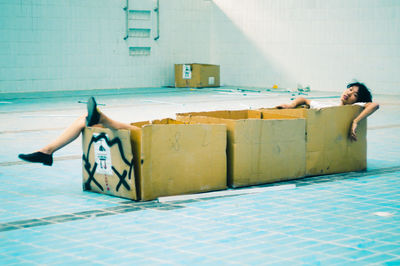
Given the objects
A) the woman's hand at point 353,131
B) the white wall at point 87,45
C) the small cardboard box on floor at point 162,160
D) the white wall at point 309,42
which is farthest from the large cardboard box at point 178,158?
the white wall at point 87,45

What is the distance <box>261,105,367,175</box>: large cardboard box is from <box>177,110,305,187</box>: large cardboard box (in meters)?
0.10

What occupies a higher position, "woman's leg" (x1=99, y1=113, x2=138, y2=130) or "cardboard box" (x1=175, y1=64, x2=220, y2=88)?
"cardboard box" (x1=175, y1=64, x2=220, y2=88)

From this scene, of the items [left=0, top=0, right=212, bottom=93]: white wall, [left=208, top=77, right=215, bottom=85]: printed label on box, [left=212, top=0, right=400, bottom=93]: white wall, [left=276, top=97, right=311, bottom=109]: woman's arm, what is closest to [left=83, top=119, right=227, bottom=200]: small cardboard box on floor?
[left=276, top=97, right=311, bottom=109]: woman's arm

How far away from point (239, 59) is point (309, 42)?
2.46 meters

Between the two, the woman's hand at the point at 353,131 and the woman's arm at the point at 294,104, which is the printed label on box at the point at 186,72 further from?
the woman's hand at the point at 353,131

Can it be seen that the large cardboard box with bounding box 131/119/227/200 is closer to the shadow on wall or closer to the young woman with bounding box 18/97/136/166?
the young woman with bounding box 18/97/136/166

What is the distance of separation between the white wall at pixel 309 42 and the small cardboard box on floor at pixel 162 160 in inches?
380

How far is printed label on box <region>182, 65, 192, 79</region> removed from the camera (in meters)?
14.9

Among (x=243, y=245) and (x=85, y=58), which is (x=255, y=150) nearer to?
(x=243, y=245)

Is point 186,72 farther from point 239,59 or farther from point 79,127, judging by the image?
point 79,127

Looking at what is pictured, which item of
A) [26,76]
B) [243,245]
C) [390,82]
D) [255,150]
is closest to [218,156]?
[255,150]

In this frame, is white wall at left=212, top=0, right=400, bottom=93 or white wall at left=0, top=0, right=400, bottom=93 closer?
white wall at left=212, top=0, right=400, bottom=93

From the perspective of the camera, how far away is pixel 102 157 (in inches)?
151

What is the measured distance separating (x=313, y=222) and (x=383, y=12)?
10446 millimetres
